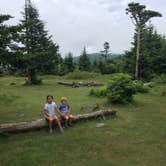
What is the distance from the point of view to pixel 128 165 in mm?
8375

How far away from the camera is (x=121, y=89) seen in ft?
58.1

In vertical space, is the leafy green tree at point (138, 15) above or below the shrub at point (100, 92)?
above

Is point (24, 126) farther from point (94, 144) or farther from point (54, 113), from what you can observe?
point (94, 144)

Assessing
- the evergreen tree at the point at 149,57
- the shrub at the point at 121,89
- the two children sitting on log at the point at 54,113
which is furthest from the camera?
the evergreen tree at the point at 149,57

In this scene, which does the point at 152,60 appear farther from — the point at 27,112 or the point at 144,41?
the point at 27,112

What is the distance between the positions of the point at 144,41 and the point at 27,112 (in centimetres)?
3047

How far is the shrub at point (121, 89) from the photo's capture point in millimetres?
17594

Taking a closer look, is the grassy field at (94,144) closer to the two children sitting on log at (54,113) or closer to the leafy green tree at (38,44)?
the two children sitting on log at (54,113)

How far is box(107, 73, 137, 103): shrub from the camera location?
57.7ft

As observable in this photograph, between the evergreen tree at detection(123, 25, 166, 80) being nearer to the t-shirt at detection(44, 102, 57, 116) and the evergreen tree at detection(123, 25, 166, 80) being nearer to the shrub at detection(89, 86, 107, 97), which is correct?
the shrub at detection(89, 86, 107, 97)

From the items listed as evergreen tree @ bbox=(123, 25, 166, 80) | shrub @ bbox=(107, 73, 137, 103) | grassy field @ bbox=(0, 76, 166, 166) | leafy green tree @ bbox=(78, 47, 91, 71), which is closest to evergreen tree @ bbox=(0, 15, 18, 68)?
grassy field @ bbox=(0, 76, 166, 166)

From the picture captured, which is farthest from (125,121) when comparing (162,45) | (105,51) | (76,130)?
(105,51)

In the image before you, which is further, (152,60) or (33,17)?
(152,60)

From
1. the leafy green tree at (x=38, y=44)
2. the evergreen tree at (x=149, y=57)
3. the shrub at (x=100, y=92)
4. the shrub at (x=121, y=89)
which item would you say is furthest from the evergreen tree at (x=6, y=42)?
the evergreen tree at (x=149, y=57)
